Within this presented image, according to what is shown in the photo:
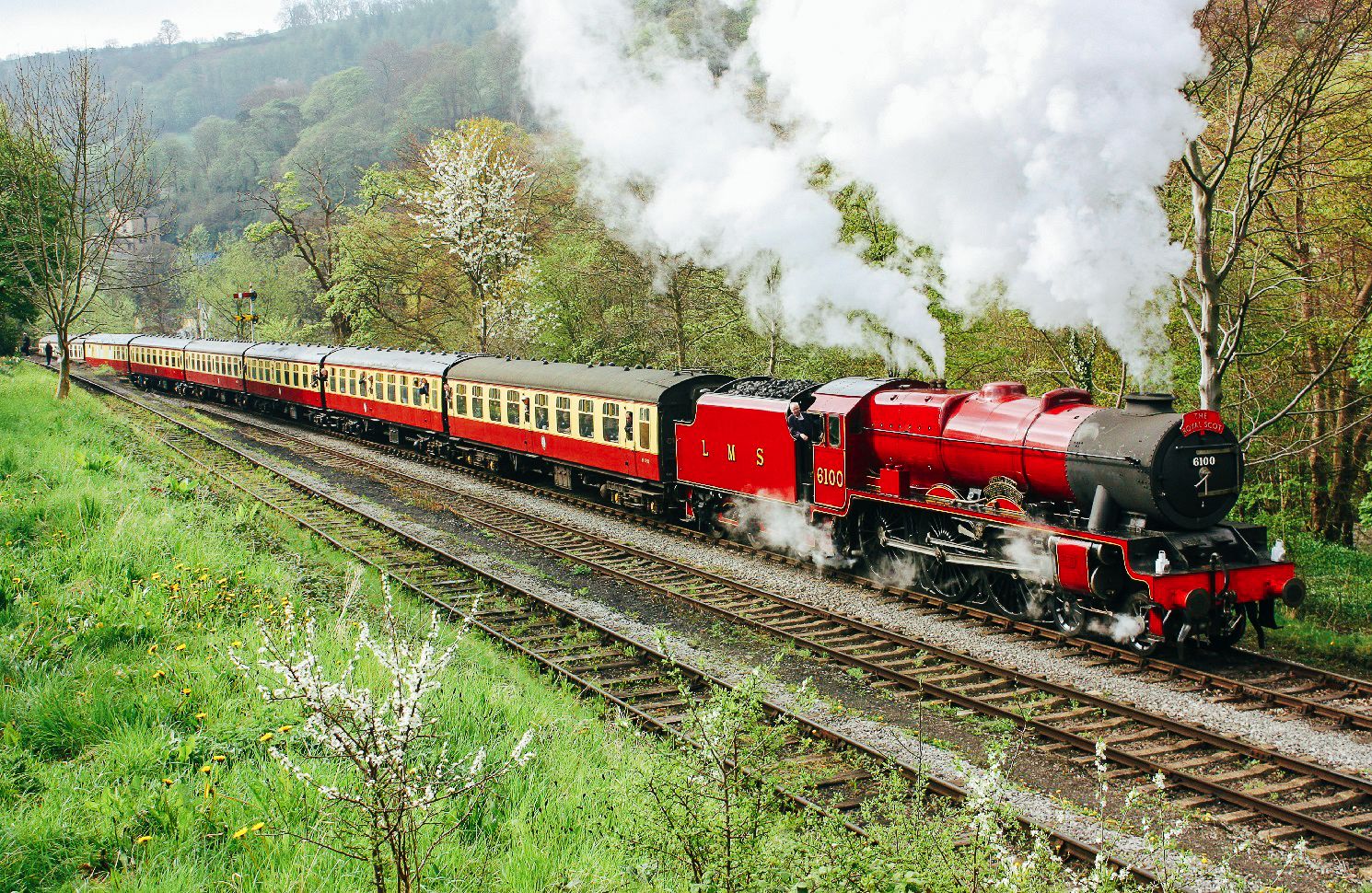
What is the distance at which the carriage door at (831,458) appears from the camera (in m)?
14.2

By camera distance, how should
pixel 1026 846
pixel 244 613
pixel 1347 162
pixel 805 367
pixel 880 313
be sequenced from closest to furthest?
1. pixel 1026 846
2. pixel 244 613
3. pixel 1347 162
4. pixel 880 313
5. pixel 805 367

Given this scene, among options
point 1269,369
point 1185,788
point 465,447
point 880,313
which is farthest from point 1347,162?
point 465,447

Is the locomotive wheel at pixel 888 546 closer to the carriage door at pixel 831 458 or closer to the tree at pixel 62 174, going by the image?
the carriage door at pixel 831 458

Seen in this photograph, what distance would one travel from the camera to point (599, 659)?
36.1ft

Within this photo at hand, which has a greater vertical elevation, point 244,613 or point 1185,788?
point 244,613

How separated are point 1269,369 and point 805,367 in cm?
1057

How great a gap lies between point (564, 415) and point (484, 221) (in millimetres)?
16501

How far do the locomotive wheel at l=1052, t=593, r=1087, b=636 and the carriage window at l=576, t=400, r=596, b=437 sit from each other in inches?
433

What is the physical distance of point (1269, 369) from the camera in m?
20.2

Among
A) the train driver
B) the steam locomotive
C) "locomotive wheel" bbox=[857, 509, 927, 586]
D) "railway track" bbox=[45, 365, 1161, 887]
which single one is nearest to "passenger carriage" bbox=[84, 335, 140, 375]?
"railway track" bbox=[45, 365, 1161, 887]

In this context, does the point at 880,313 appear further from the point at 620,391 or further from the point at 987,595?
the point at 987,595

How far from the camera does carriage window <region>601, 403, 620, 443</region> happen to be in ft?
63.7

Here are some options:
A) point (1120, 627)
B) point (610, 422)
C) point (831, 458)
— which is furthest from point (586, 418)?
point (1120, 627)

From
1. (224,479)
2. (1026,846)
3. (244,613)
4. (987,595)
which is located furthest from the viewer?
(224,479)
